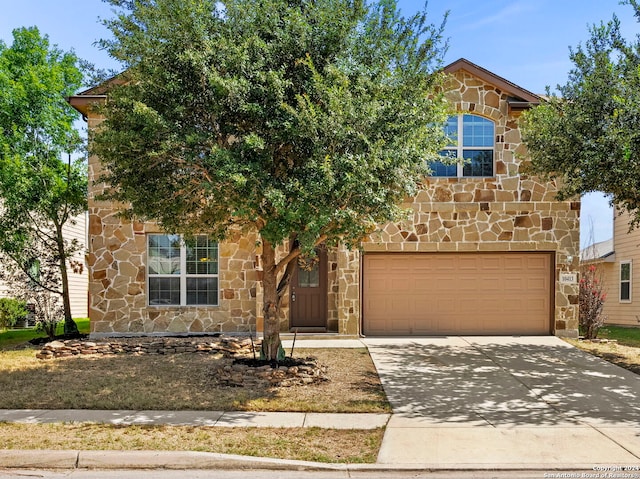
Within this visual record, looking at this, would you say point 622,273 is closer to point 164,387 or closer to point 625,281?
point 625,281

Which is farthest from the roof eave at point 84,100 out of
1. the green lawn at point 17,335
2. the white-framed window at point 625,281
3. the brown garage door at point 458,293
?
the white-framed window at point 625,281

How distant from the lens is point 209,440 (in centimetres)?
644

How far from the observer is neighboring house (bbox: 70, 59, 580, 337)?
47.1 ft

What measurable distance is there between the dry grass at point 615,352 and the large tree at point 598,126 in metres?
3.04

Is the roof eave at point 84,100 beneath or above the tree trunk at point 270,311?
above

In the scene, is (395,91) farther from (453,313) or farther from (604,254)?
(604,254)

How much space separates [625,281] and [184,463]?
20334 millimetres

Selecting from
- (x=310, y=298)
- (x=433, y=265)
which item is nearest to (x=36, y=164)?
(x=310, y=298)

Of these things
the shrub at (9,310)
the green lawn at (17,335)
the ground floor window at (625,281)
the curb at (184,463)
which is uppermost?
the ground floor window at (625,281)

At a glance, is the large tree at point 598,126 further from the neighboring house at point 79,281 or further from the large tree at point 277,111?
the neighboring house at point 79,281

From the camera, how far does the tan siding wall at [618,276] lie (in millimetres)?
20359

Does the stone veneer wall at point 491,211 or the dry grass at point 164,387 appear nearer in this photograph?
the dry grass at point 164,387

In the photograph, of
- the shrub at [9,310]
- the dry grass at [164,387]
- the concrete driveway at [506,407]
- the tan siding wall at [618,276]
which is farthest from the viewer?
the tan siding wall at [618,276]

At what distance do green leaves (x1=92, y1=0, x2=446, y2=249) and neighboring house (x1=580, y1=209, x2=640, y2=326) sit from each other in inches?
579
